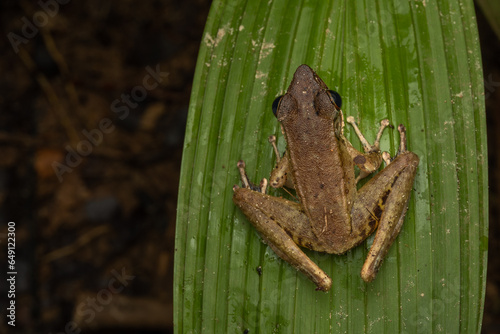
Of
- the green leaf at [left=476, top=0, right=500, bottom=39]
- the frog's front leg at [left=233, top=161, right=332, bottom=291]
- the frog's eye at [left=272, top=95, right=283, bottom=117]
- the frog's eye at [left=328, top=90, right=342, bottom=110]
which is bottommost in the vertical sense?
the frog's front leg at [left=233, top=161, right=332, bottom=291]

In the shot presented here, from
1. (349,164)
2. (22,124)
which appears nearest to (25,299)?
(22,124)

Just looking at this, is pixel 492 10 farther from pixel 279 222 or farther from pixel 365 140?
pixel 279 222

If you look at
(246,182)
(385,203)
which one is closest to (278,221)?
(246,182)

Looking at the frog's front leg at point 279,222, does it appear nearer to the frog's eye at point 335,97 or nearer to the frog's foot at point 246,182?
the frog's foot at point 246,182

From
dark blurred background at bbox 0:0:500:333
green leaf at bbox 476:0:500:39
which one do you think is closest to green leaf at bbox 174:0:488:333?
green leaf at bbox 476:0:500:39

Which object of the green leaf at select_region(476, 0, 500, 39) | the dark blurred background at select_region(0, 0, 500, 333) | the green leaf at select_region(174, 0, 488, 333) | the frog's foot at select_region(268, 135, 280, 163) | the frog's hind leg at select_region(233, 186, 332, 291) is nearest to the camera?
the green leaf at select_region(174, 0, 488, 333)

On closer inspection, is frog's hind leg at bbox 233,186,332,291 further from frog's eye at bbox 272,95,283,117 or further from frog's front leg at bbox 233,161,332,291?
frog's eye at bbox 272,95,283,117

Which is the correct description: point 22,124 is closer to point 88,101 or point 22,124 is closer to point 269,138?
point 88,101
